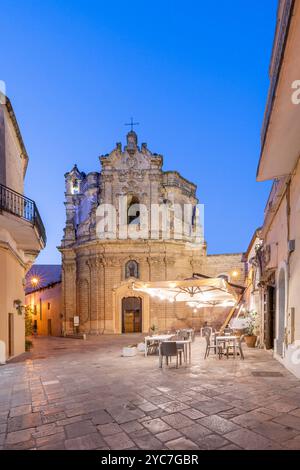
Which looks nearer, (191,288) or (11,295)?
(11,295)

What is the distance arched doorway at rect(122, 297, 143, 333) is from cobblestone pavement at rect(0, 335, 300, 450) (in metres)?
14.7

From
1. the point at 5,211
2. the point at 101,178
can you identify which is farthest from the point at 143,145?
the point at 5,211

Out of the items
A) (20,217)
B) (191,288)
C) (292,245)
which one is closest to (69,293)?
(191,288)

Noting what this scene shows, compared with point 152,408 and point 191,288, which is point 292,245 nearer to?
point 191,288

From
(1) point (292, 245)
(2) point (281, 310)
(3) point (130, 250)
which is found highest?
(1) point (292, 245)

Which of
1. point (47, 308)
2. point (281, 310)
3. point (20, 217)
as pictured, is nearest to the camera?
point (281, 310)

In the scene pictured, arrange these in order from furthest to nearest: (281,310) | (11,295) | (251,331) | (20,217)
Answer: (251,331) < (11,295) < (20,217) < (281,310)

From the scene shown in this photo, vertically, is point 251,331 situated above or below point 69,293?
above

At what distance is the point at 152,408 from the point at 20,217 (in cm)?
731

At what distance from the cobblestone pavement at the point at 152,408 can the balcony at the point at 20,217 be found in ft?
14.9

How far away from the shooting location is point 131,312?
2297 cm

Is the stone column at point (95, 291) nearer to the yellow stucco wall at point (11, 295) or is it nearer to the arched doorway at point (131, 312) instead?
the arched doorway at point (131, 312)
